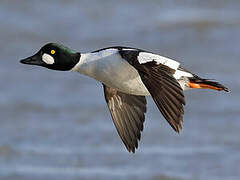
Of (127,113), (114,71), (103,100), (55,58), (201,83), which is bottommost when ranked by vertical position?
(103,100)

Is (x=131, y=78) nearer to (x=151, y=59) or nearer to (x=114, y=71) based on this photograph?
(x=114, y=71)

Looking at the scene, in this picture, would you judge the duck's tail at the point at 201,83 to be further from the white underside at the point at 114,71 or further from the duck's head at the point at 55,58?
the duck's head at the point at 55,58

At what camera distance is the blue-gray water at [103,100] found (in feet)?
30.2

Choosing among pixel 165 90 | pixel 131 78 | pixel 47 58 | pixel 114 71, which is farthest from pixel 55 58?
pixel 165 90

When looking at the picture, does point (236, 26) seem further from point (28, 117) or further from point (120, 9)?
point (28, 117)

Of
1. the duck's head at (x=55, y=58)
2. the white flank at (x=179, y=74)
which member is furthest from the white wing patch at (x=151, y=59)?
the duck's head at (x=55, y=58)

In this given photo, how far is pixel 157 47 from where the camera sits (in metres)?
12.9

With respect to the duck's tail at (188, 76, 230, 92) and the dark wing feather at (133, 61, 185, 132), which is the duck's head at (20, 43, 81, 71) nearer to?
the dark wing feather at (133, 61, 185, 132)

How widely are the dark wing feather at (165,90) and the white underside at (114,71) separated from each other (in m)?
0.40

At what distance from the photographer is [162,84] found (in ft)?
21.8

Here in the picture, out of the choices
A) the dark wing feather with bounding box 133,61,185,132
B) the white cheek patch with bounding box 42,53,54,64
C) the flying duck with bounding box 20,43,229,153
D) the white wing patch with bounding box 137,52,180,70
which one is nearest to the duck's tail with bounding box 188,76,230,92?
the flying duck with bounding box 20,43,229,153

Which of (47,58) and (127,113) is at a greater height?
(47,58)

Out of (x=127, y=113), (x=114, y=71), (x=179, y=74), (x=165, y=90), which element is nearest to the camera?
(x=165, y=90)

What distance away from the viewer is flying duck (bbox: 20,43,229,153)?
260 inches
